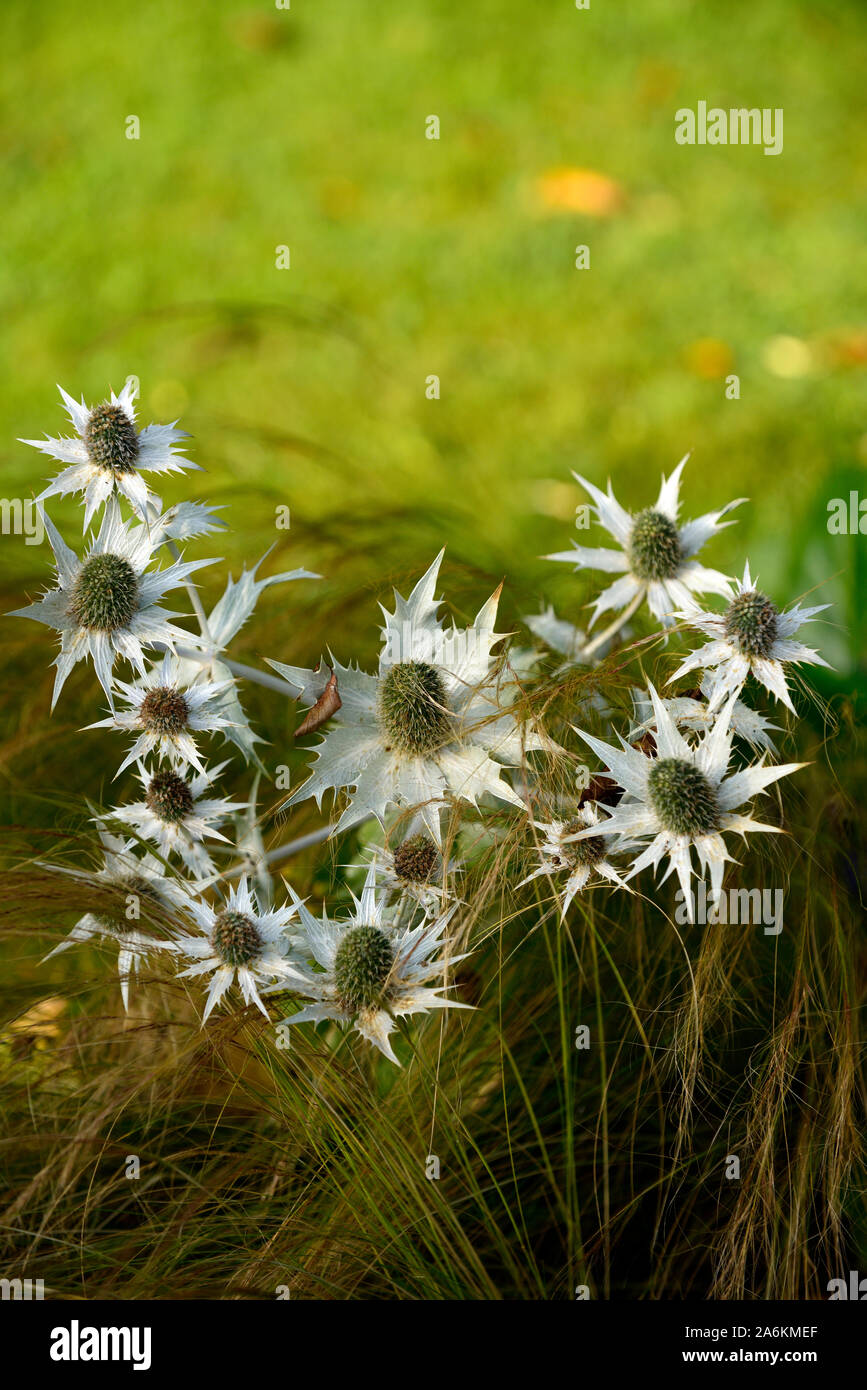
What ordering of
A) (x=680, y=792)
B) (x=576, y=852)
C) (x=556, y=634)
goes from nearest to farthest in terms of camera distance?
(x=680, y=792)
(x=576, y=852)
(x=556, y=634)

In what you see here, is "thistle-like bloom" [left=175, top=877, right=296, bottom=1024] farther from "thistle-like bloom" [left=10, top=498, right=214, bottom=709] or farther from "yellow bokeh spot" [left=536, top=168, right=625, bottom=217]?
"yellow bokeh spot" [left=536, top=168, right=625, bottom=217]

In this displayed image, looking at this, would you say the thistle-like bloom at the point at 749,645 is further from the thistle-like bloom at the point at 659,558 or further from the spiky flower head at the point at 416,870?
the spiky flower head at the point at 416,870

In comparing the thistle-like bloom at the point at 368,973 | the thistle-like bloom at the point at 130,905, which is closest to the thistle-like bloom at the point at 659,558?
the thistle-like bloom at the point at 368,973

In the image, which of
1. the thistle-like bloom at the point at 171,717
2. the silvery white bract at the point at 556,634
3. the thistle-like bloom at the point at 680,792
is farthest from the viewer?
the silvery white bract at the point at 556,634

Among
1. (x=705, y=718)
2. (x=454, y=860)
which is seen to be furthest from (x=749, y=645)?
(x=454, y=860)

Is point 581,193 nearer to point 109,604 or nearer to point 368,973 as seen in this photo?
point 109,604

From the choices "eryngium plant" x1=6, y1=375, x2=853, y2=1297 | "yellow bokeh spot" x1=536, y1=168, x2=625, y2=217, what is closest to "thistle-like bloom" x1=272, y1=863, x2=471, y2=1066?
"eryngium plant" x1=6, y1=375, x2=853, y2=1297
